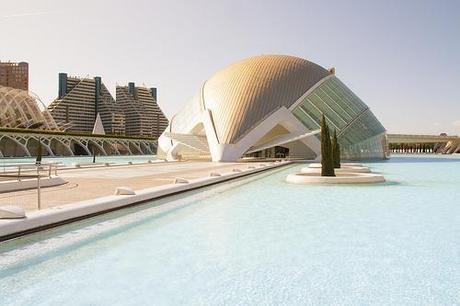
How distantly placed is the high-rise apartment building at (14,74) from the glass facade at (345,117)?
14523 cm

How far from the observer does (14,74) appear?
16512 centimetres

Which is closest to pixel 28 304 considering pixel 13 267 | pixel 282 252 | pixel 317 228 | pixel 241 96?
pixel 13 267

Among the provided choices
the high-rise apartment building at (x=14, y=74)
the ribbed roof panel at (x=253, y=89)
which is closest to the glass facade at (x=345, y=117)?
the ribbed roof panel at (x=253, y=89)

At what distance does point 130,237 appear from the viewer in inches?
344

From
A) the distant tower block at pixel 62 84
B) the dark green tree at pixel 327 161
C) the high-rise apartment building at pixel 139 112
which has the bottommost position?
the dark green tree at pixel 327 161

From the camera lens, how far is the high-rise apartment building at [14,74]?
16188 centimetres

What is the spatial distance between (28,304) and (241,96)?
42.4 metres

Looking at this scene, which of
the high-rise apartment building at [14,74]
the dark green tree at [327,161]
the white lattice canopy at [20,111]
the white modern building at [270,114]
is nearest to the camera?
the dark green tree at [327,161]

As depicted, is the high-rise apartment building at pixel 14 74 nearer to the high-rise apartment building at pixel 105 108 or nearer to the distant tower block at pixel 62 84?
the distant tower block at pixel 62 84

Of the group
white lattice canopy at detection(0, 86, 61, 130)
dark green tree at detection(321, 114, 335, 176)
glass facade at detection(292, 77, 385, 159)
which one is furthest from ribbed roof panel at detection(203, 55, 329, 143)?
white lattice canopy at detection(0, 86, 61, 130)

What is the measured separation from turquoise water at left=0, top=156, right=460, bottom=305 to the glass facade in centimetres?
3426

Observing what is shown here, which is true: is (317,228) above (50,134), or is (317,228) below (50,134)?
below

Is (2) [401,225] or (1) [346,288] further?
(2) [401,225]

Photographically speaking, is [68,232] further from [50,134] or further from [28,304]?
[50,134]
